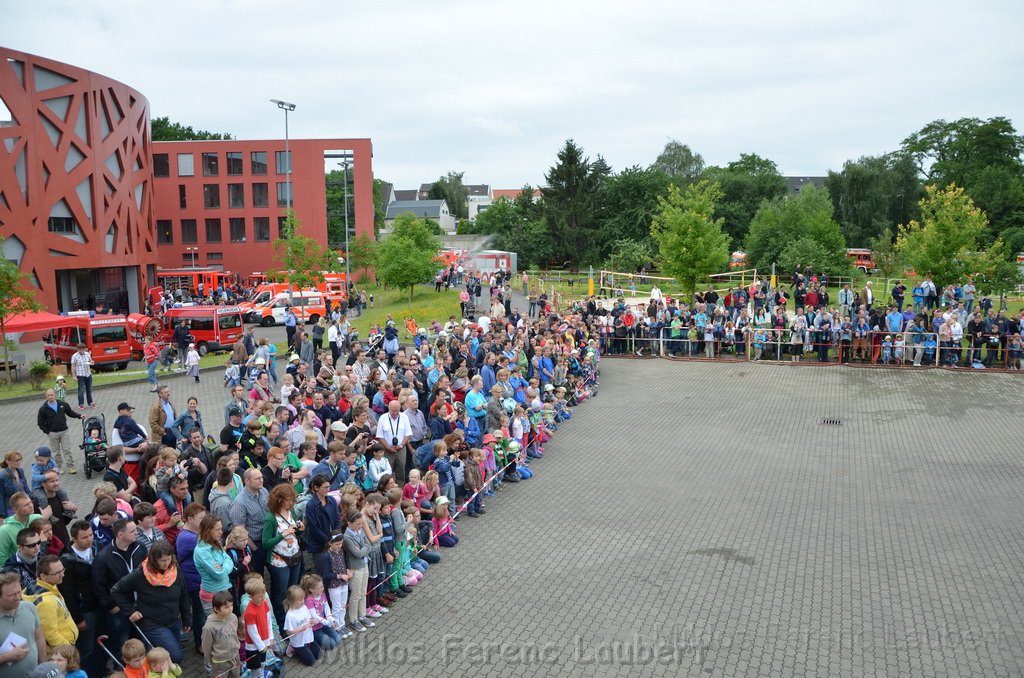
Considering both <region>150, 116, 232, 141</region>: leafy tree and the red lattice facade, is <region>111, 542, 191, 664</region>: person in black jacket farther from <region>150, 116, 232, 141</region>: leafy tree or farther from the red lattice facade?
<region>150, 116, 232, 141</region>: leafy tree

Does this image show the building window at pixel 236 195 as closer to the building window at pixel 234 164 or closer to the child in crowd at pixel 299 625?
the building window at pixel 234 164

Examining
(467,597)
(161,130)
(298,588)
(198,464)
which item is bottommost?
(467,597)

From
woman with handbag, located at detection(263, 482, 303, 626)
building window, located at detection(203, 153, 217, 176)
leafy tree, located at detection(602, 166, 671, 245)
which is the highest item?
building window, located at detection(203, 153, 217, 176)

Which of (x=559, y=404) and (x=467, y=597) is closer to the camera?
(x=467, y=597)

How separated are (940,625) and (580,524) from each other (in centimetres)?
479

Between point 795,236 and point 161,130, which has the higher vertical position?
point 161,130

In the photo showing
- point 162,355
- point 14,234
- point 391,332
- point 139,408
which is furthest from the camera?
point 14,234

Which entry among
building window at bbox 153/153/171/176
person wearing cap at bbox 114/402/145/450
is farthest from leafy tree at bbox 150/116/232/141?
person wearing cap at bbox 114/402/145/450

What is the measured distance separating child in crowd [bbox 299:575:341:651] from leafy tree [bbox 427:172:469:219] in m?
138

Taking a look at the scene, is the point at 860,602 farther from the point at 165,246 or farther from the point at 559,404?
the point at 165,246

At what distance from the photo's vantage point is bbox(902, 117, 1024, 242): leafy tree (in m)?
62.3

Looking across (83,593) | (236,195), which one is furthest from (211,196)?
(83,593)

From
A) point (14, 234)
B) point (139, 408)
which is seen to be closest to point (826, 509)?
point (139, 408)

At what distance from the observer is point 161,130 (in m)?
89.1
